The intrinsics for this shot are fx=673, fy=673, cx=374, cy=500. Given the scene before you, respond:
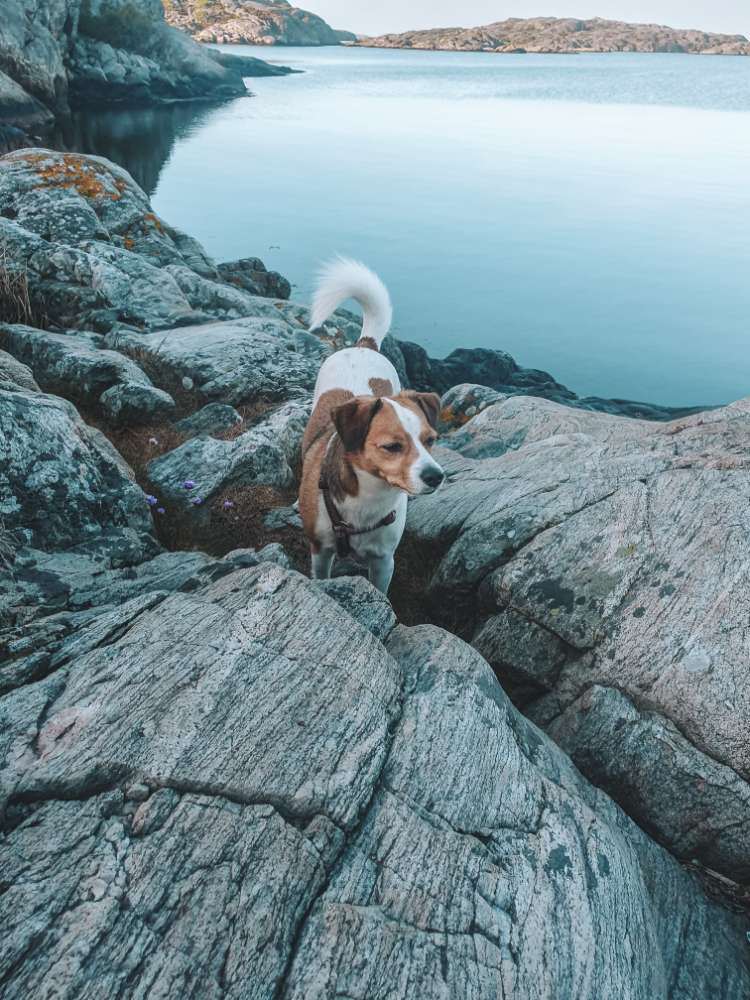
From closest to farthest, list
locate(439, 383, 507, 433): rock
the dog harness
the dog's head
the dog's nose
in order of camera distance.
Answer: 1. the dog's nose
2. the dog's head
3. the dog harness
4. locate(439, 383, 507, 433): rock

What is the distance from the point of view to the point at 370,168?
118ft

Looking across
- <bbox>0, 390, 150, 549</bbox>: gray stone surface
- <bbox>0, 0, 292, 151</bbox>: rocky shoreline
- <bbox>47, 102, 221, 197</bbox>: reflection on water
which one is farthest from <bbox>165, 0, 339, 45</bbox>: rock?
<bbox>0, 390, 150, 549</bbox>: gray stone surface

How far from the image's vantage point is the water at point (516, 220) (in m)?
19.2

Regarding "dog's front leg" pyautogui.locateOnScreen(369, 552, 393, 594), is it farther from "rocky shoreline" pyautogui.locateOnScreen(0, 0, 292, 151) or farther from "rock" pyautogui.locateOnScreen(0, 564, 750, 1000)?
"rocky shoreline" pyautogui.locateOnScreen(0, 0, 292, 151)

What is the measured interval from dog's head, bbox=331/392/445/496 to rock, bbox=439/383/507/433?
629cm

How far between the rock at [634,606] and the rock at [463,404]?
524cm

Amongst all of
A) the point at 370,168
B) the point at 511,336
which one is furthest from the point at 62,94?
the point at 511,336

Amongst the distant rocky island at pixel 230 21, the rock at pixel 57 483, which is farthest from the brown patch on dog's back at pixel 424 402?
the distant rocky island at pixel 230 21

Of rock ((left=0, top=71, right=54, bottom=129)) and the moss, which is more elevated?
the moss

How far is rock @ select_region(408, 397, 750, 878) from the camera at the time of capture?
384 centimetres

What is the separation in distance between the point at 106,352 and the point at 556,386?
11.1 metres

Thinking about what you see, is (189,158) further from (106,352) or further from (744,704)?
(744,704)

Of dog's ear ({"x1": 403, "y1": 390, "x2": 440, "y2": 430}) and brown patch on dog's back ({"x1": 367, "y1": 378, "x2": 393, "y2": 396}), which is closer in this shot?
dog's ear ({"x1": 403, "y1": 390, "x2": 440, "y2": 430})

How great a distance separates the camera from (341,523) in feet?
18.5
